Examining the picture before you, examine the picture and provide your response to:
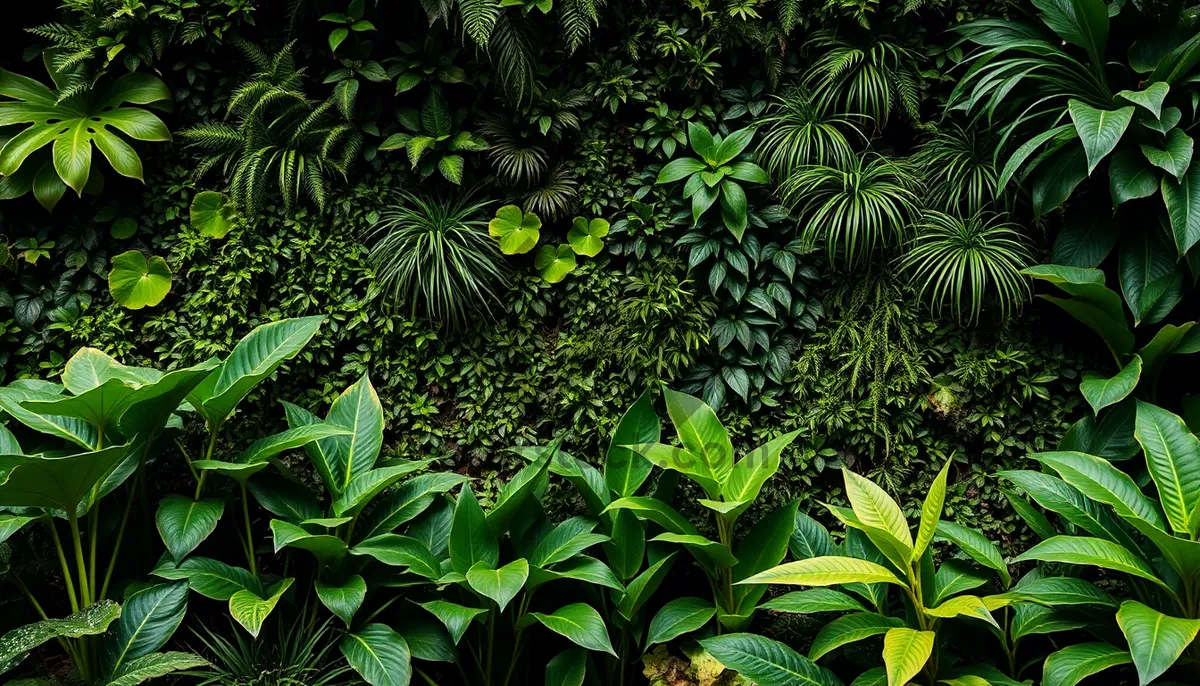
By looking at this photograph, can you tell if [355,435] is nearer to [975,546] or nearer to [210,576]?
[210,576]

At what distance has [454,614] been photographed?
9.84 ft

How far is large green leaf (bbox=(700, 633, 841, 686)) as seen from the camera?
2947mm

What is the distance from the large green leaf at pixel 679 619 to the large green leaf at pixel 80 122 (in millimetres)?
3291

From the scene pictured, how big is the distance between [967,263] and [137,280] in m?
4.07

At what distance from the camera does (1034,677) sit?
3.32m

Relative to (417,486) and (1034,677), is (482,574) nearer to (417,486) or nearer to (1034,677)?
(417,486)

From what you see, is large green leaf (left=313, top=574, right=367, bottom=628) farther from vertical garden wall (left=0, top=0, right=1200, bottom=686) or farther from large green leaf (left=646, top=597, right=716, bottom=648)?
large green leaf (left=646, top=597, right=716, bottom=648)

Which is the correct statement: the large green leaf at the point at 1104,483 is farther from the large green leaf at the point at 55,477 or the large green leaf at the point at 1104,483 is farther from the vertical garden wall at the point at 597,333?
the large green leaf at the point at 55,477

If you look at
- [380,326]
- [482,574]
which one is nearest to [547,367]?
[380,326]

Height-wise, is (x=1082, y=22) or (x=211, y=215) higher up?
(x=1082, y=22)

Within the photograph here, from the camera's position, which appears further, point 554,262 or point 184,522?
point 554,262

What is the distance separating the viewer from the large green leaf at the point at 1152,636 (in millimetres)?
2602

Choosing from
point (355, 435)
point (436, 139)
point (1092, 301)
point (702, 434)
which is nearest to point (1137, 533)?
point (1092, 301)

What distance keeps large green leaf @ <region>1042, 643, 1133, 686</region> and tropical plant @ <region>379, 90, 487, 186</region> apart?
3.26 meters
